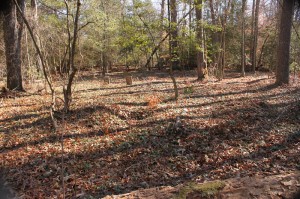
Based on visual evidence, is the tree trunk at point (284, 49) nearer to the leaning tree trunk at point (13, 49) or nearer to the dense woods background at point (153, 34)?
the dense woods background at point (153, 34)

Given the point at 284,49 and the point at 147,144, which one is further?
the point at 284,49

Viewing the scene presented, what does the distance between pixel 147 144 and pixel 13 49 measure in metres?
7.95

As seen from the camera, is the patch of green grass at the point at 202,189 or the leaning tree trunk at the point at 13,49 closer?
the patch of green grass at the point at 202,189

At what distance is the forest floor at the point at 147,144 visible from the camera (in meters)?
4.37

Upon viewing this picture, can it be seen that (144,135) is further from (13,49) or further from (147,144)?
(13,49)

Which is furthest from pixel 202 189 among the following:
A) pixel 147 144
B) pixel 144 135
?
pixel 144 135

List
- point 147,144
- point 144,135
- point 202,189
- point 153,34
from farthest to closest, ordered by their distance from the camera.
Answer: point 153,34
point 144,135
point 147,144
point 202,189

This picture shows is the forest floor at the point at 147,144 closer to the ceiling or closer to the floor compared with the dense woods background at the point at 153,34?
closer to the floor

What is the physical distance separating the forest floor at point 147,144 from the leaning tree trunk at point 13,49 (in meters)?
2.14

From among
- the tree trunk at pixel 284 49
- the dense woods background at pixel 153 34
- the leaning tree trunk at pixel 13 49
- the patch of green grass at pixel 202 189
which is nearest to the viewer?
the patch of green grass at pixel 202 189


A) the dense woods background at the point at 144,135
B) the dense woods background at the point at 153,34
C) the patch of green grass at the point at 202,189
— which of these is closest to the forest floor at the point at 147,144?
the dense woods background at the point at 144,135

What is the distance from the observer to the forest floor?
4.37 meters

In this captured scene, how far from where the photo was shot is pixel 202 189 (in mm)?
2662

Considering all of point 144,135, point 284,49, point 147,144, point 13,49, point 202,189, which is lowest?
point 147,144
